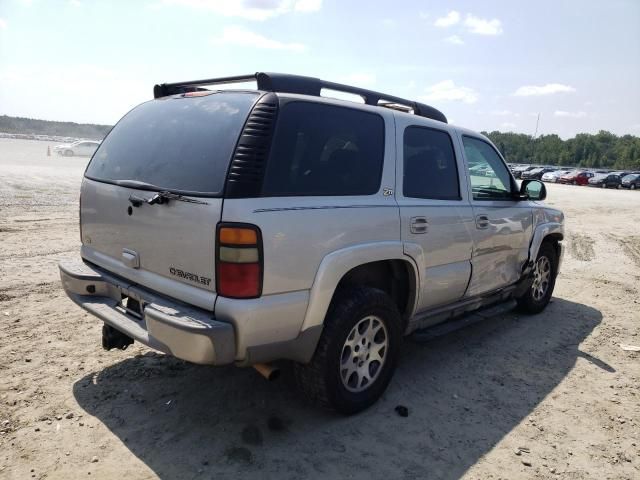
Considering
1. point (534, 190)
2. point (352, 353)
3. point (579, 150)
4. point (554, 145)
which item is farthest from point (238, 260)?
point (554, 145)

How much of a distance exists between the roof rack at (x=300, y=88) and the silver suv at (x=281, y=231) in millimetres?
13

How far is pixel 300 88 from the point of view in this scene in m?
2.97

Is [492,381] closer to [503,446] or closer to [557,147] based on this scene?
[503,446]

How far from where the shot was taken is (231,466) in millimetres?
2605

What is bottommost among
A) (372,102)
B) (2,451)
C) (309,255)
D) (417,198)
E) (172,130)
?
(2,451)

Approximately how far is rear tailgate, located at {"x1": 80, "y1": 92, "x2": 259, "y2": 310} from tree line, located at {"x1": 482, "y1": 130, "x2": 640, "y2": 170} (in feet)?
324

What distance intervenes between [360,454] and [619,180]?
4563 centimetres

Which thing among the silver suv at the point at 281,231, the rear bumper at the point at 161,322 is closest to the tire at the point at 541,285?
the silver suv at the point at 281,231

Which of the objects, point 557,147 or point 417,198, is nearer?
point 417,198

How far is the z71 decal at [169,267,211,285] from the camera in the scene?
8.23 ft

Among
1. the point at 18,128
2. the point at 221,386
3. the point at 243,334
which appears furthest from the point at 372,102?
the point at 18,128

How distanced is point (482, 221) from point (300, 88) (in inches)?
79.3

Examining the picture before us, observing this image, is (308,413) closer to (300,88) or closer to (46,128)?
(300,88)

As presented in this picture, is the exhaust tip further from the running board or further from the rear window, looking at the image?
the running board
